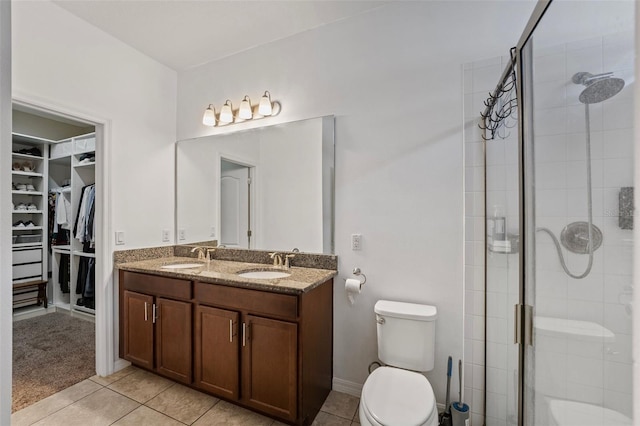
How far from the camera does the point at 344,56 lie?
2098 mm

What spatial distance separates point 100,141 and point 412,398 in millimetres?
2812

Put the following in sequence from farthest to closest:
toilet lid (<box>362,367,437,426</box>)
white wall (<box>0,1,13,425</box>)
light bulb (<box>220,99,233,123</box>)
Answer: light bulb (<box>220,99,233,123</box>) < toilet lid (<box>362,367,437,426</box>) < white wall (<box>0,1,13,425</box>)

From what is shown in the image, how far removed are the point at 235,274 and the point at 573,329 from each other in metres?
1.81

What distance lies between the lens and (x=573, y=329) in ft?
2.93

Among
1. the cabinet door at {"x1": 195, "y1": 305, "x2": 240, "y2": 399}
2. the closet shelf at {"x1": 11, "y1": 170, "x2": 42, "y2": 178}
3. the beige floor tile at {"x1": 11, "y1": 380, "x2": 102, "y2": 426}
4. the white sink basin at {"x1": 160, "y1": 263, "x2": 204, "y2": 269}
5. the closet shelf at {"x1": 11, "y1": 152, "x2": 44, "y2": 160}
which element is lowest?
the beige floor tile at {"x1": 11, "y1": 380, "x2": 102, "y2": 426}

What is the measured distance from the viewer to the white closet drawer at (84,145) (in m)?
3.36

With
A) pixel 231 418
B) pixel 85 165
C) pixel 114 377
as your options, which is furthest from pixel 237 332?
pixel 85 165

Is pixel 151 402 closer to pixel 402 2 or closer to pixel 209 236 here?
pixel 209 236

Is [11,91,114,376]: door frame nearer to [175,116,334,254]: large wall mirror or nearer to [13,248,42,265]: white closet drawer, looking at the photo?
[175,116,334,254]: large wall mirror

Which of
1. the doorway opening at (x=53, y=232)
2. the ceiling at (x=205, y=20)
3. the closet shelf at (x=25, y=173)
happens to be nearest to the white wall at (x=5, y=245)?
the ceiling at (x=205, y=20)

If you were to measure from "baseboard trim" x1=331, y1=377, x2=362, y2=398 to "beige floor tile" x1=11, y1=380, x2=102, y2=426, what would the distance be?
1744mm

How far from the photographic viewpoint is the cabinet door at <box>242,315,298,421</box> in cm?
164

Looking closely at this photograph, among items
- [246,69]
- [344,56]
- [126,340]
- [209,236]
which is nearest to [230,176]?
[209,236]

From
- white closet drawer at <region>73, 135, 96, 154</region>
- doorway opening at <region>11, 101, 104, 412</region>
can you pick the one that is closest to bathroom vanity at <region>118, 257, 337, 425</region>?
doorway opening at <region>11, 101, 104, 412</region>
